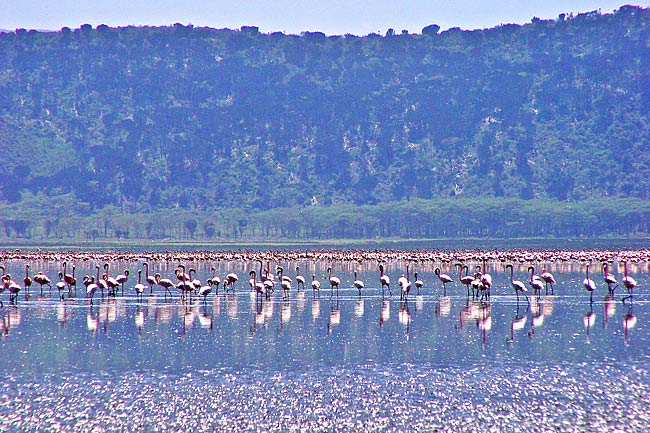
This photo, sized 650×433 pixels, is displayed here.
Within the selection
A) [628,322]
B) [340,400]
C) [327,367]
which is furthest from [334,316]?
[340,400]

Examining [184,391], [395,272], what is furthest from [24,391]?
[395,272]

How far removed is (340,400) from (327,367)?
3670 mm

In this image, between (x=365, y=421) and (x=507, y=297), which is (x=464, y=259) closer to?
(x=507, y=297)

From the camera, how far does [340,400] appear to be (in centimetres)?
2148

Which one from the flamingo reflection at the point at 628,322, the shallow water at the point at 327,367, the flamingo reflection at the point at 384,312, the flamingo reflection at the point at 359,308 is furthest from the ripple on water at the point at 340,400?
the flamingo reflection at the point at 359,308

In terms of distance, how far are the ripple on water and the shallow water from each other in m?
0.05

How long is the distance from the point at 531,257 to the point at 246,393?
194 feet

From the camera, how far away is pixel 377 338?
30109mm

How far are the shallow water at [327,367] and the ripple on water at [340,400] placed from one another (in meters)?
0.05

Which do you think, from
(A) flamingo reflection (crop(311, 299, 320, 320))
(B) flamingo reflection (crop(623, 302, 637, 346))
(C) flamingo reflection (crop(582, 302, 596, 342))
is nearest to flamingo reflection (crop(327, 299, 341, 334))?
(A) flamingo reflection (crop(311, 299, 320, 320))

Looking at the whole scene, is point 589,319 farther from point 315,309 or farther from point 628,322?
point 315,309

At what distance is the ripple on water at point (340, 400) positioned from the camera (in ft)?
64.3

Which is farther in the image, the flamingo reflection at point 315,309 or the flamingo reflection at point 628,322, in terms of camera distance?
the flamingo reflection at point 315,309

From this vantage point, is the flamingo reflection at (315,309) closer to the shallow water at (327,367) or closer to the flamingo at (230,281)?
the shallow water at (327,367)
